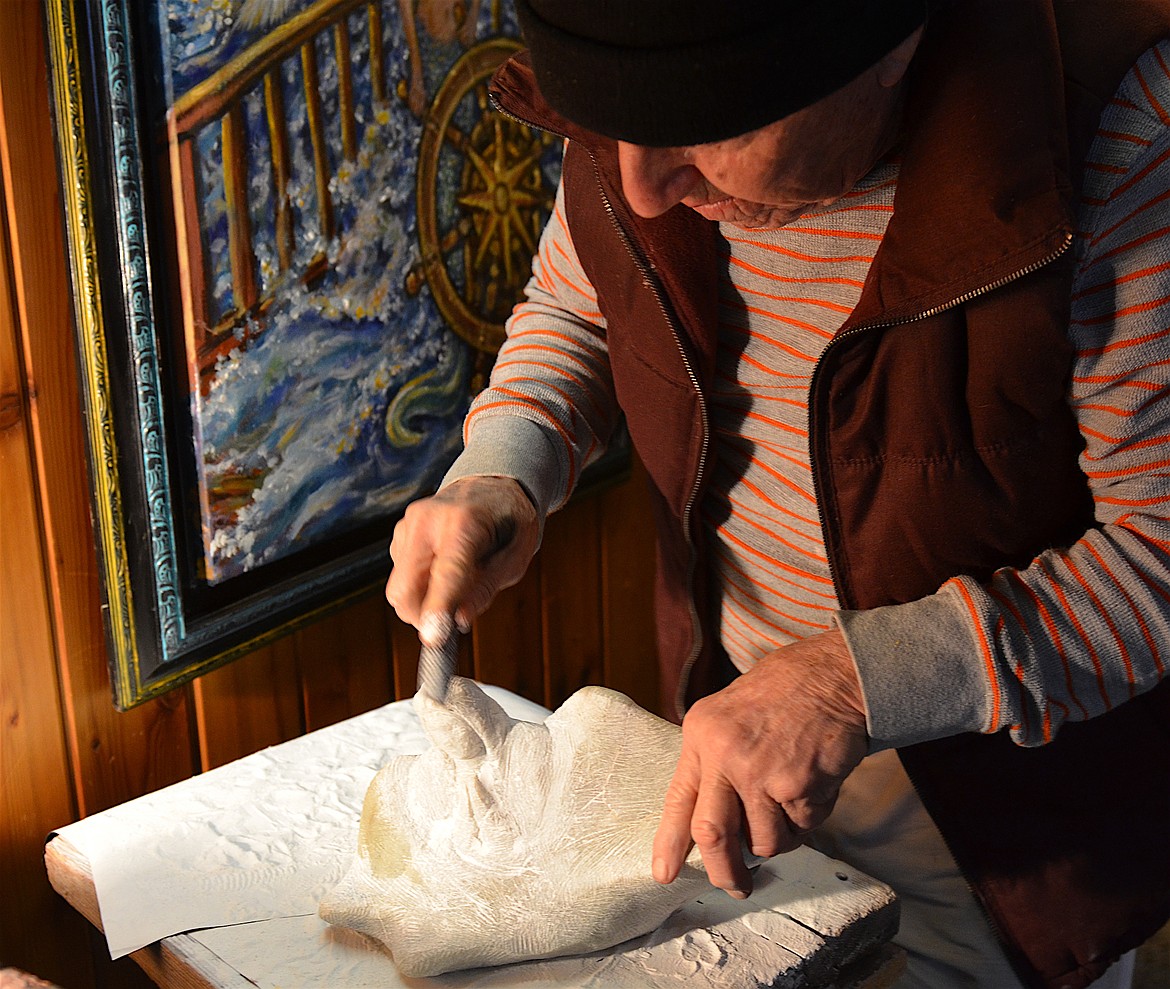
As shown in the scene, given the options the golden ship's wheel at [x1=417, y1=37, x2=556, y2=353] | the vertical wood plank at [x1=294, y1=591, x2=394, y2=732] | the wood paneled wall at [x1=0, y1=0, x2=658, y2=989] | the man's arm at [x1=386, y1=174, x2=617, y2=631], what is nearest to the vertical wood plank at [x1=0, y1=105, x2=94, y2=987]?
the wood paneled wall at [x1=0, y1=0, x2=658, y2=989]

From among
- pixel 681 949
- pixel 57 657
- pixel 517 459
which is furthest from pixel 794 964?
pixel 57 657

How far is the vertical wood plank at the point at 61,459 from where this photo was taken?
51.9 inches

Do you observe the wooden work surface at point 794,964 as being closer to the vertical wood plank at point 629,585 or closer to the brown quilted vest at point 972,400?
the brown quilted vest at point 972,400

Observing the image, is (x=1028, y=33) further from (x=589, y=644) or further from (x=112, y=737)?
(x=589, y=644)

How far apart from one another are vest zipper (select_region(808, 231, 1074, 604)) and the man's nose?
0.60 feet

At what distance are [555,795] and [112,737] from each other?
27.5 inches

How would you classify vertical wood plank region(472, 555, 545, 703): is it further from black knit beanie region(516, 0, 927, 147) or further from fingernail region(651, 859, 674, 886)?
black knit beanie region(516, 0, 927, 147)

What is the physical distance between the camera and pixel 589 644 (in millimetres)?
2443

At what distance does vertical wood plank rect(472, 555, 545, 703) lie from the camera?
86.1 inches

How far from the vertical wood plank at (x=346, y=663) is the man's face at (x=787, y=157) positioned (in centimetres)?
112

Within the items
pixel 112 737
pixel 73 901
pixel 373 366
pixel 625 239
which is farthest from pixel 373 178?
pixel 73 901

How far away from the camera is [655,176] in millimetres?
906

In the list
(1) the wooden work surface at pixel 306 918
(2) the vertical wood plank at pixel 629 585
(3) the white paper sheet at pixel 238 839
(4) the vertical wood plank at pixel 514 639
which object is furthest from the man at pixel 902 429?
(2) the vertical wood plank at pixel 629 585

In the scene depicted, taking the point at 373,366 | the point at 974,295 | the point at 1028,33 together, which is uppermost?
the point at 1028,33
